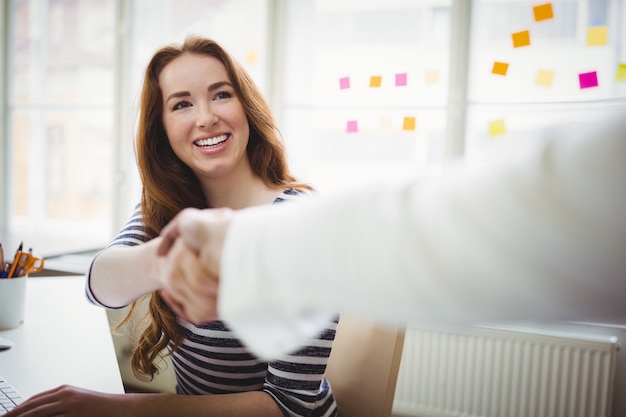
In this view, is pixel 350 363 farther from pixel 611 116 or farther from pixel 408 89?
pixel 408 89

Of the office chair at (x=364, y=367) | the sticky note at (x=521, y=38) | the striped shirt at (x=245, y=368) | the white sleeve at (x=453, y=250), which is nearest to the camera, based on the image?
the white sleeve at (x=453, y=250)

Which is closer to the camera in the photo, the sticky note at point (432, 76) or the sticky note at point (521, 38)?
the sticky note at point (521, 38)

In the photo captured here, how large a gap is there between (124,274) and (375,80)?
198 cm

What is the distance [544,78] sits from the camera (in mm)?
2357

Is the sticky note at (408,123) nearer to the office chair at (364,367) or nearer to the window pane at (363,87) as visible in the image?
the window pane at (363,87)

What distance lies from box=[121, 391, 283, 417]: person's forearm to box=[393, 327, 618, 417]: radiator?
1571 mm

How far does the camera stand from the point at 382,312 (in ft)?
1.61

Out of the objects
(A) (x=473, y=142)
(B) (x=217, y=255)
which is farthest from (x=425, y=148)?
(B) (x=217, y=255)

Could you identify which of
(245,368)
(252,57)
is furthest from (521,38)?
(245,368)

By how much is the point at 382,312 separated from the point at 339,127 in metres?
2.36

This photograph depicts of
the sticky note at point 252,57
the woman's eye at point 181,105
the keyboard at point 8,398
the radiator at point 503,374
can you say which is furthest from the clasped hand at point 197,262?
the sticky note at point 252,57

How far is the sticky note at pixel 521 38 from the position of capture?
7.82ft

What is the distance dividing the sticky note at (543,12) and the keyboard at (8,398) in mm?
2371

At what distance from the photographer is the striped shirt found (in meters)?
1.01
